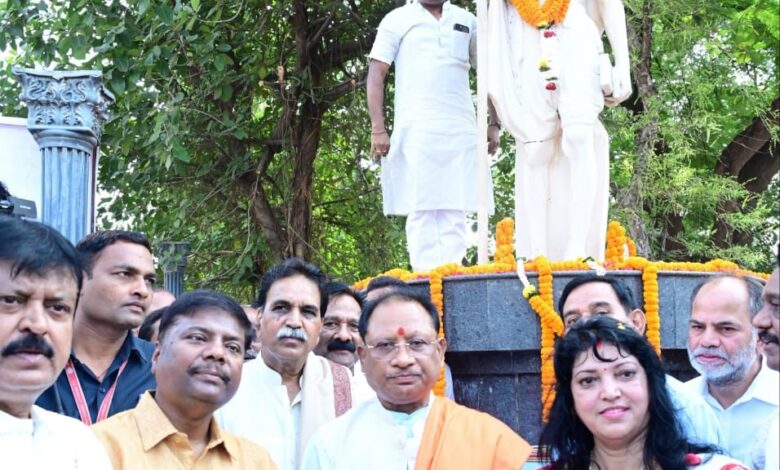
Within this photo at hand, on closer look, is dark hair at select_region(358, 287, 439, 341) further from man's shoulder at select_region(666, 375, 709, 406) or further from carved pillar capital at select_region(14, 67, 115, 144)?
carved pillar capital at select_region(14, 67, 115, 144)

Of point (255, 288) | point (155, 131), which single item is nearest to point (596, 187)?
point (155, 131)

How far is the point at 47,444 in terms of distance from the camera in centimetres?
283

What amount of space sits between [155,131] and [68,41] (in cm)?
93

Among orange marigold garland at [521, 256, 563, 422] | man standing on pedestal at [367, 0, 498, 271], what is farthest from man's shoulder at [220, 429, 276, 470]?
man standing on pedestal at [367, 0, 498, 271]

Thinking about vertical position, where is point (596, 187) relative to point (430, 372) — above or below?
above

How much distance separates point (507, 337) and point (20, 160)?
254cm

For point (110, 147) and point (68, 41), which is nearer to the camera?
point (68, 41)

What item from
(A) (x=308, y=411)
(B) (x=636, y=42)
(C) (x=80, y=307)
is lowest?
(A) (x=308, y=411)

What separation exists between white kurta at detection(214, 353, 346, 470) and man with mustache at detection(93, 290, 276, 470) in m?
0.68

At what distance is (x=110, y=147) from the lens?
30.6 feet

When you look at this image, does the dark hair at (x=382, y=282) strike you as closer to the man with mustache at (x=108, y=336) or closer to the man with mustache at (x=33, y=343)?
the man with mustache at (x=108, y=336)

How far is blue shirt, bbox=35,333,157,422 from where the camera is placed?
3.86m

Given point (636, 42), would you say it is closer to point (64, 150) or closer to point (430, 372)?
point (64, 150)

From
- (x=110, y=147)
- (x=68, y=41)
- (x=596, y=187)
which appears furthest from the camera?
(x=110, y=147)
